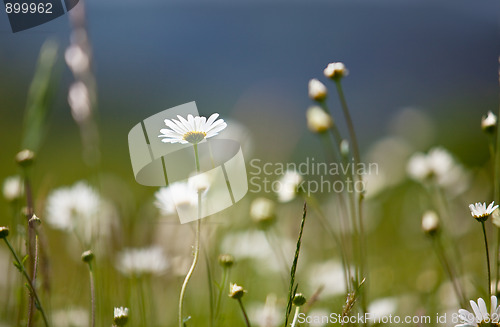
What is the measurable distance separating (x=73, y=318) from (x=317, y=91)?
62 cm

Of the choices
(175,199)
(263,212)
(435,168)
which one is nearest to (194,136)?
(175,199)

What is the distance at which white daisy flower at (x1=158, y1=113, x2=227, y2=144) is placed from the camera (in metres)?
0.65

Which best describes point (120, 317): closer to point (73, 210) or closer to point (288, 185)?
point (288, 185)

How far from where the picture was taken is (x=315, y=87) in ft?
2.59

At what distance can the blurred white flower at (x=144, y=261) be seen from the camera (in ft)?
3.51

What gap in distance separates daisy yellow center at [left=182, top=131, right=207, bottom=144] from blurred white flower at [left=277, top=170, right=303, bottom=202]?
0.28m

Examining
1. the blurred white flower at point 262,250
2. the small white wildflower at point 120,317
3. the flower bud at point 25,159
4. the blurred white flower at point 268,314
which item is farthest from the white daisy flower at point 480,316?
the blurred white flower at point 262,250

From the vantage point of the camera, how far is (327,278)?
118cm

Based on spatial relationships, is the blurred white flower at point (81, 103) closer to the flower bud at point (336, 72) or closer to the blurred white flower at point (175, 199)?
the blurred white flower at point (175, 199)

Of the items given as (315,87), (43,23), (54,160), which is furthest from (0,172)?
(315,87)

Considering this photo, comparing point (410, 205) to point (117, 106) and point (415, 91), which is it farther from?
point (117, 106)

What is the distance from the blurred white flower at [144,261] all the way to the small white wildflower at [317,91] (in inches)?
20.0

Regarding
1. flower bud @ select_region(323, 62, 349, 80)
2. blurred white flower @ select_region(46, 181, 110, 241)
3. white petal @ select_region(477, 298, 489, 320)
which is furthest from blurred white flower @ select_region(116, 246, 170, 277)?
white petal @ select_region(477, 298, 489, 320)

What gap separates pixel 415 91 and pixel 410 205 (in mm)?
743
